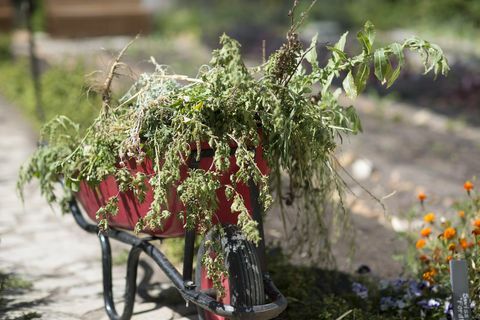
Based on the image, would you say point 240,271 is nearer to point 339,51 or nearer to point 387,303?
point 339,51

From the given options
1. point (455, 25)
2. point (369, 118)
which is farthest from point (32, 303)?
point (455, 25)

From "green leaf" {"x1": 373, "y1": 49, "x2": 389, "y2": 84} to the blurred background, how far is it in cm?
23

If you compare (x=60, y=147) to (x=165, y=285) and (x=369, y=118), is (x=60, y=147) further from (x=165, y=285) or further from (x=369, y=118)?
(x=369, y=118)

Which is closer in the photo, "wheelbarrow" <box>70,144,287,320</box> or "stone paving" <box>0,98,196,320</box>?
"wheelbarrow" <box>70,144,287,320</box>

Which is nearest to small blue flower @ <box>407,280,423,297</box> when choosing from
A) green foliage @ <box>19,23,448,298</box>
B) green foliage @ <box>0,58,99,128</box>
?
green foliage @ <box>19,23,448,298</box>

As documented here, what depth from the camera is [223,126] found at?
2631 mm

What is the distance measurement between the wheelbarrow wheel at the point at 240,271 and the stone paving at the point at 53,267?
82cm

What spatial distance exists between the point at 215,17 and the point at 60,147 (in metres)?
10.6

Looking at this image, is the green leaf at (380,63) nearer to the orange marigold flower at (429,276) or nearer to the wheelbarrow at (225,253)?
the wheelbarrow at (225,253)

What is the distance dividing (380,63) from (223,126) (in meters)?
0.56

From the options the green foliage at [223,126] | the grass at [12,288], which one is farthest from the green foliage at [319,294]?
the grass at [12,288]

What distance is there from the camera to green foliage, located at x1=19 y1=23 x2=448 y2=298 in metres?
2.54

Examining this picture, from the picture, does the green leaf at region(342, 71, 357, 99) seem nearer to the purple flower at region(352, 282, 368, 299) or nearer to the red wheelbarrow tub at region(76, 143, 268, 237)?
the red wheelbarrow tub at region(76, 143, 268, 237)

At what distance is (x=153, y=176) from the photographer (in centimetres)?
265
